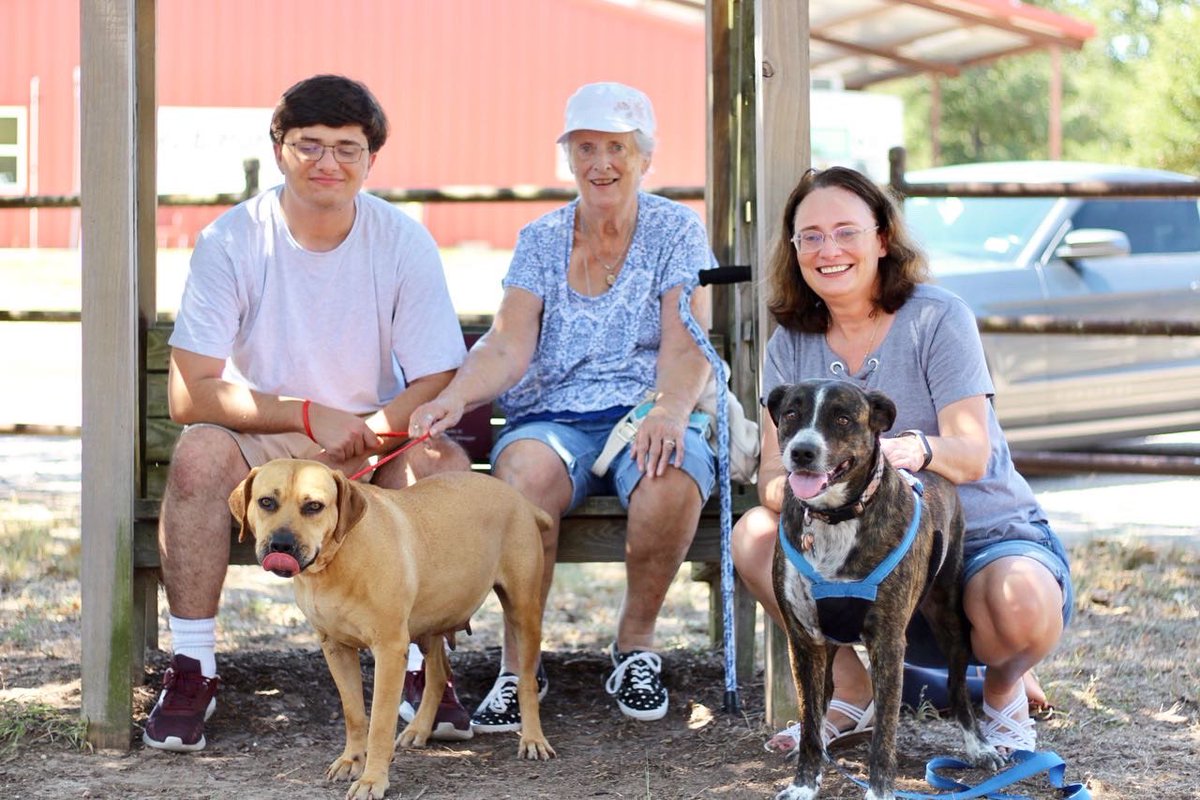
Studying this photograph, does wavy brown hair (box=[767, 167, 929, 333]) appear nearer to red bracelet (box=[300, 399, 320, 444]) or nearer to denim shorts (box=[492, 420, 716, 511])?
denim shorts (box=[492, 420, 716, 511])

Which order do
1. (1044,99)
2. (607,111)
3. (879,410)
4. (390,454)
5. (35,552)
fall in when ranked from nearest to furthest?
(879,410), (390,454), (607,111), (35,552), (1044,99)

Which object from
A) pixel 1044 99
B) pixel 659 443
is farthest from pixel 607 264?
pixel 1044 99

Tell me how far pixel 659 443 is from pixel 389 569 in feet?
3.10

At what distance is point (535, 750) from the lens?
4113 millimetres

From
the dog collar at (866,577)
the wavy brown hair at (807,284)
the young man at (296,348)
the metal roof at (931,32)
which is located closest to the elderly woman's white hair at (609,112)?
the young man at (296,348)

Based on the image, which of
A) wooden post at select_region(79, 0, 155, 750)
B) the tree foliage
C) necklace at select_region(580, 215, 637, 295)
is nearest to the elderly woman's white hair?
necklace at select_region(580, 215, 637, 295)

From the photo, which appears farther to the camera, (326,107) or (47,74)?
(47,74)

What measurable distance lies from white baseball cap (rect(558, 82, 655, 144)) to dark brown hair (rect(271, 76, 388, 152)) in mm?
611

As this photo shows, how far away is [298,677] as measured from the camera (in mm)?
4926

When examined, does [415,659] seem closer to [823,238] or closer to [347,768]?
[347,768]

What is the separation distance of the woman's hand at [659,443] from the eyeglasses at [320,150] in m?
1.14

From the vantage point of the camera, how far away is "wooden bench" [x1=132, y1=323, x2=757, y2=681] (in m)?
4.33

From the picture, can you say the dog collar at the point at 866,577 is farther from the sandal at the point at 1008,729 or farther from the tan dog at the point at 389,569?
the tan dog at the point at 389,569

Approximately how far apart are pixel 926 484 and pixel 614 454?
3.74 ft
